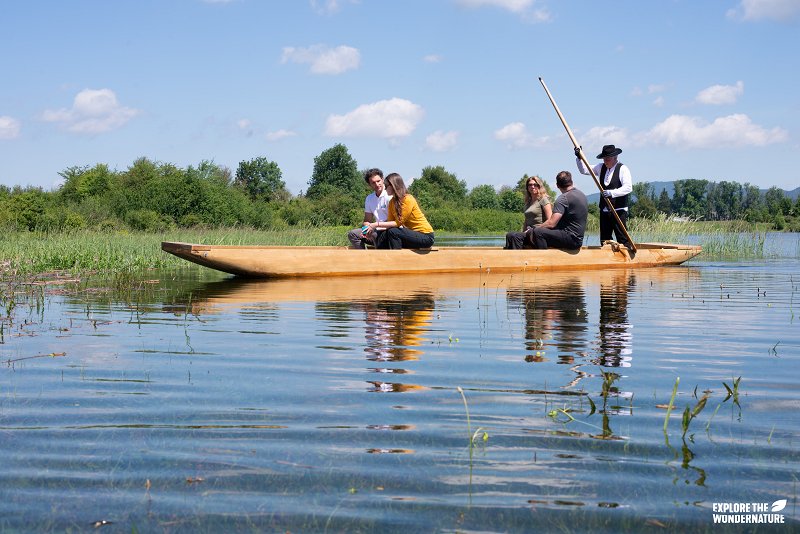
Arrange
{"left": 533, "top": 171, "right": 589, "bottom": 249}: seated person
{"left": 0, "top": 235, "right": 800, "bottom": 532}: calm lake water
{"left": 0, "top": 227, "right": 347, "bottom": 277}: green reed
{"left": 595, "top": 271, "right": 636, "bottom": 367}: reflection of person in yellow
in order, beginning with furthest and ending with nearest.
Result: {"left": 0, "top": 227, "right": 347, "bottom": 277}: green reed, {"left": 533, "top": 171, "right": 589, "bottom": 249}: seated person, {"left": 595, "top": 271, "right": 636, "bottom": 367}: reflection of person in yellow, {"left": 0, "top": 235, "right": 800, "bottom": 532}: calm lake water

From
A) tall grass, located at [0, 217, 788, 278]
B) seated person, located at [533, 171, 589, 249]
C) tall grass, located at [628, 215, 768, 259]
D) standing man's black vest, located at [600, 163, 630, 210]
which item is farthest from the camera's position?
tall grass, located at [628, 215, 768, 259]

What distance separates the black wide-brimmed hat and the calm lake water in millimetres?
6532

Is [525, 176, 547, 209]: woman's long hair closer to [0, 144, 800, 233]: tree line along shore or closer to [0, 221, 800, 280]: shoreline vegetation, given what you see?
[0, 221, 800, 280]: shoreline vegetation

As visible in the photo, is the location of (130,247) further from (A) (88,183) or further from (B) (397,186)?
(A) (88,183)

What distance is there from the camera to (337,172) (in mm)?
92188

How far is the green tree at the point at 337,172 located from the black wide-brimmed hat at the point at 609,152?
76.1 metres

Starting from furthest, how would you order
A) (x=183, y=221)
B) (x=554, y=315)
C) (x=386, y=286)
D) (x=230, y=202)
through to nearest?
(x=230, y=202)
(x=183, y=221)
(x=386, y=286)
(x=554, y=315)

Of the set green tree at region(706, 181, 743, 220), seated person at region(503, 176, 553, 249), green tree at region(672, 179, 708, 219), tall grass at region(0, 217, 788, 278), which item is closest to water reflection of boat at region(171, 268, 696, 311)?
seated person at region(503, 176, 553, 249)

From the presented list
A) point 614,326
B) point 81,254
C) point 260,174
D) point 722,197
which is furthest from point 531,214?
point 722,197

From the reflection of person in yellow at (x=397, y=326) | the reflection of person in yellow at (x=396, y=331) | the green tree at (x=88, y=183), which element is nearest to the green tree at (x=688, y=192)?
the green tree at (x=88, y=183)

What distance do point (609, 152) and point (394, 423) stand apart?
11.2 meters

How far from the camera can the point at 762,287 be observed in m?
11.8

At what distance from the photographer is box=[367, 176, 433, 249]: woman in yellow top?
12617mm

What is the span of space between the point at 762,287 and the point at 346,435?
956cm
